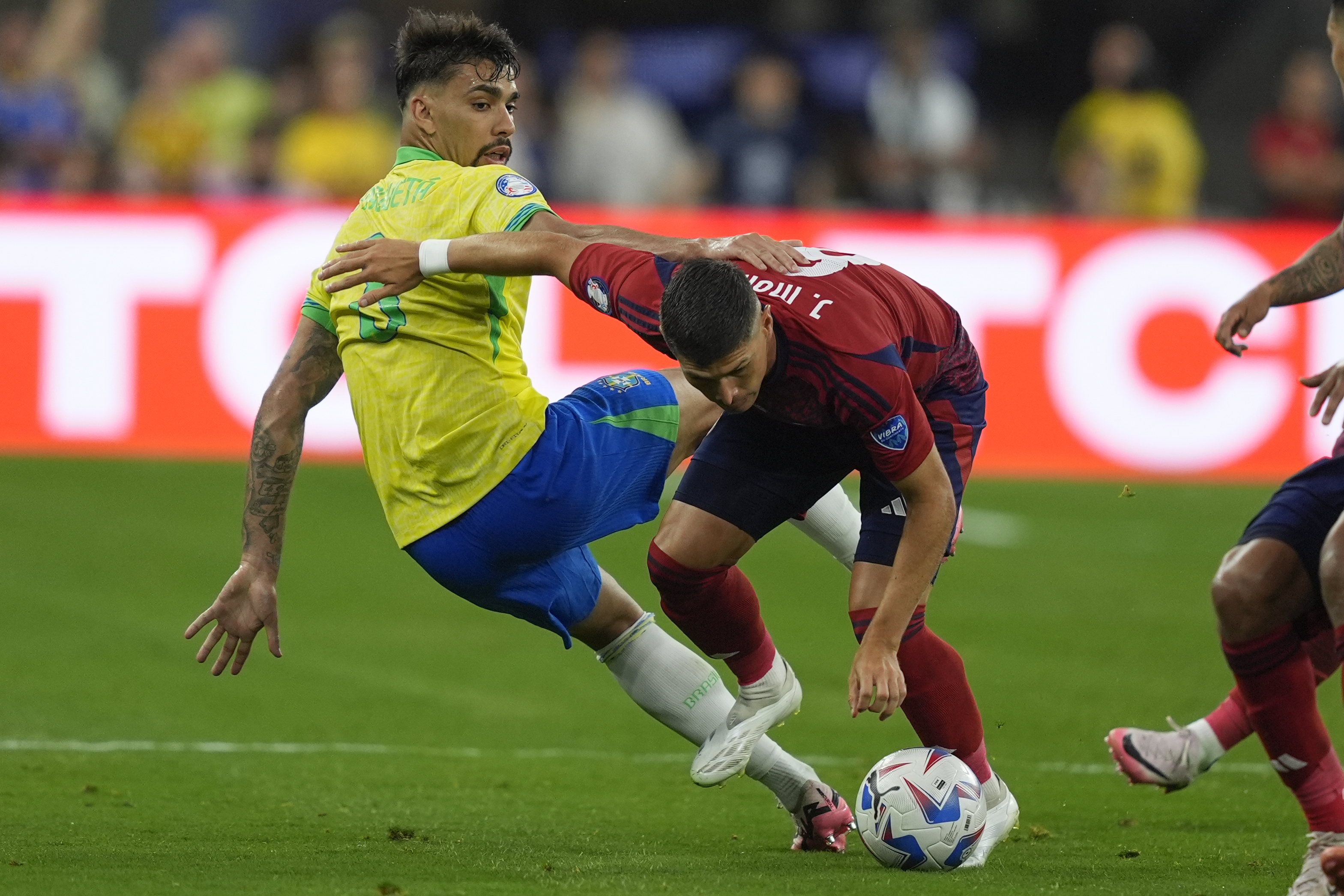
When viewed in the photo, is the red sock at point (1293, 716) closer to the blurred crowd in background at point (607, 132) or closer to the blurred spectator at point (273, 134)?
the blurred crowd in background at point (607, 132)

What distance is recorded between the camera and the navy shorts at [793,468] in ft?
17.9

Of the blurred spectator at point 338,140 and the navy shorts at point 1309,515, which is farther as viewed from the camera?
the blurred spectator at point 338,140

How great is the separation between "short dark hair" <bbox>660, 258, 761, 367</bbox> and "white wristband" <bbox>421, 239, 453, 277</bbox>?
2.09 ft

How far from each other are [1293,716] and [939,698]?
98cm

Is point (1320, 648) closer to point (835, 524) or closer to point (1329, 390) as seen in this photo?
point (1329, 390)

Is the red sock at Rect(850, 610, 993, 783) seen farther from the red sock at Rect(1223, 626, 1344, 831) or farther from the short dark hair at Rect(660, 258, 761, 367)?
the short dark hair at Rect(660, 258, 761, 367)

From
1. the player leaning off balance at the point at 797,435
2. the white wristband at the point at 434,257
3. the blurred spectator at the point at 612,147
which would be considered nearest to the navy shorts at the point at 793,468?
the player leaning off balance at the point at 797,435

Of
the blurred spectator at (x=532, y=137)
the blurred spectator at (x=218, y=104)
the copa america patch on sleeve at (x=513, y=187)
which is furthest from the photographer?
the blurred spectator at (x=532, y=137)

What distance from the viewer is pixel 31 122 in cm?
1346

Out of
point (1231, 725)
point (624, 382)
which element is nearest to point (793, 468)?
point (624, 382)

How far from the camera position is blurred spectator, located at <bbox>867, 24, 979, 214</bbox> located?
1468cm

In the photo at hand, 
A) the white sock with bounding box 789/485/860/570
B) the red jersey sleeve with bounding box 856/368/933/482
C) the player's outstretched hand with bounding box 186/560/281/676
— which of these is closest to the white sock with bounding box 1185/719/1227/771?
the white sock with bounding box 789/485/860/570

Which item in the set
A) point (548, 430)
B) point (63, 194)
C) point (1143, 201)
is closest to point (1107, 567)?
point (1143, 201)

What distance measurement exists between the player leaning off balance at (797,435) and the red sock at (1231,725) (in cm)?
67
